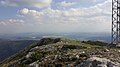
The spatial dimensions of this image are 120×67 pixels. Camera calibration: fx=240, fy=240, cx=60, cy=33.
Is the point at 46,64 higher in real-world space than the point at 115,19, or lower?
lower

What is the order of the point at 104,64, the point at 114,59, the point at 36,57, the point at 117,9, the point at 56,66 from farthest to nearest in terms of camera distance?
the point at 117,9
the point at 36,57
the point at 56,66
the point at 114,59
the point at 104,64

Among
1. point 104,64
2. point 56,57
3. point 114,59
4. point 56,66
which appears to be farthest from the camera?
point 56,57

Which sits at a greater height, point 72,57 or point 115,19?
point 115,19

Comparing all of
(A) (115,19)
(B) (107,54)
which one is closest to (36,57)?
(B) (107,54)

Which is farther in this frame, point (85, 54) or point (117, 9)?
point (117, 9)

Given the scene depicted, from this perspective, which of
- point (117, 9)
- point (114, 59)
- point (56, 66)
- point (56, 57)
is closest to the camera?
point (114, 59)

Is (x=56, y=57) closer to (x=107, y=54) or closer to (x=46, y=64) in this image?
(x=46, y=64)

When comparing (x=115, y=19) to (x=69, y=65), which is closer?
(x=69, y=65)

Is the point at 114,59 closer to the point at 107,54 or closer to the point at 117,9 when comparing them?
the point at 107,54

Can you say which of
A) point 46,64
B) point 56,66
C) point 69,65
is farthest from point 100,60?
point 46,64
